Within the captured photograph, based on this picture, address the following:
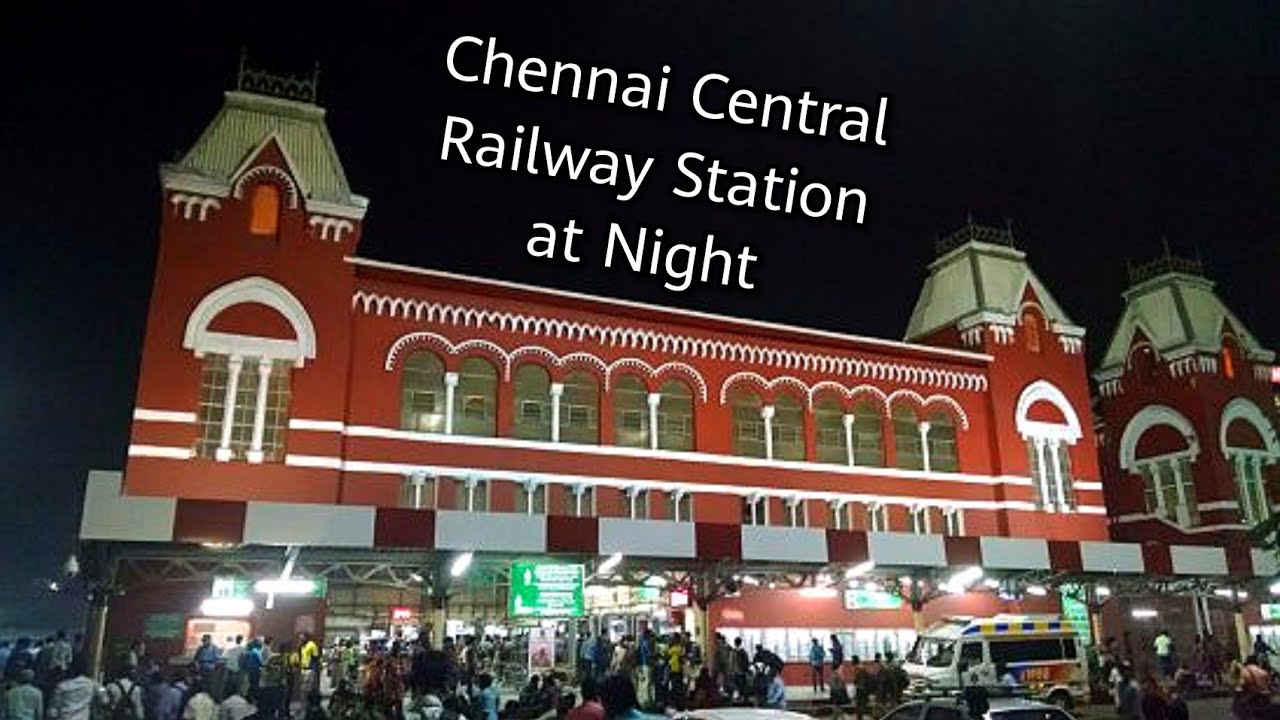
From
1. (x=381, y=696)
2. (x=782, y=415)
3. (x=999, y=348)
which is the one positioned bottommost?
(x=381, y=696)

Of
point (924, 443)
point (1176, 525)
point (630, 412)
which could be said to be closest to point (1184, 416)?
point (1176, 525)

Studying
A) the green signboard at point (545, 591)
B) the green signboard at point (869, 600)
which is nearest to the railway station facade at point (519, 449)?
the green signboard at point (869, 600)

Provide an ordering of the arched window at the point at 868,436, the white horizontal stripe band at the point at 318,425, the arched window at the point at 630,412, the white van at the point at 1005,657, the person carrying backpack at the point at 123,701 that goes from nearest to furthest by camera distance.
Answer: the person carrying backpack at the point at 123,701 < the white van at the point at 1005,657 < the white horizontal stripe band at the point at 318,425 < the arched window at the point at 630,412 < the arched window at the point at 868,436

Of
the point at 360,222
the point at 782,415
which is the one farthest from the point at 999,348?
the point at 360,222

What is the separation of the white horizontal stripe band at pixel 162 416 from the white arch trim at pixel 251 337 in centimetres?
165

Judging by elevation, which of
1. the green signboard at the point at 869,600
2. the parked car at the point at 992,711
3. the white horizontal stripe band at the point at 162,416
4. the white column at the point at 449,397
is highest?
the white column at the point at 449,397

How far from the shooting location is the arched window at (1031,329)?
126 feet

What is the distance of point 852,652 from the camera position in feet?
103

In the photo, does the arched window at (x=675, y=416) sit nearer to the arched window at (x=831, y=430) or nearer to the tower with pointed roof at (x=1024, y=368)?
the arched window at (x=831, y=430)

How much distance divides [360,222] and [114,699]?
15267 millimetres

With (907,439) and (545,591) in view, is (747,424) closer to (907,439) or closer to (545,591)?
(907,439)

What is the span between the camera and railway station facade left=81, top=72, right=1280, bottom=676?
925 inches

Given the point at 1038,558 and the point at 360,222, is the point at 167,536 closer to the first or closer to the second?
the point at 360,222

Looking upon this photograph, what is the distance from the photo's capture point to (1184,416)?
134ft
